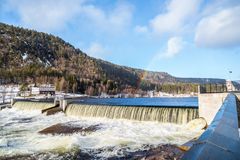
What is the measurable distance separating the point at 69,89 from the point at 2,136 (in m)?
110

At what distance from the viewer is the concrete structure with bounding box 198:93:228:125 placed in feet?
73.4

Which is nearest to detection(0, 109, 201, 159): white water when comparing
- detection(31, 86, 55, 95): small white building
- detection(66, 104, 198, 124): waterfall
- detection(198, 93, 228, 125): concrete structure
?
detection(66, 104, 198, 124): waterfall

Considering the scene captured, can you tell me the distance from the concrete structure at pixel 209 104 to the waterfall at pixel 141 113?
1177 millimetres

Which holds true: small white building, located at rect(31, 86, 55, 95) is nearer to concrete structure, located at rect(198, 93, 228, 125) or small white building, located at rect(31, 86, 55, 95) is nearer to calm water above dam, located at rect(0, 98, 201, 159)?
calm water above dam, located at rect(0, 98, 201, 159)

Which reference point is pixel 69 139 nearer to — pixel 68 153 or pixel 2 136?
pixel 68 153

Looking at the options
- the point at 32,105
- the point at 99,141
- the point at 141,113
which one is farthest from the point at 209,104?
the point at 32,105

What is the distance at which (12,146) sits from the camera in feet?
59.1

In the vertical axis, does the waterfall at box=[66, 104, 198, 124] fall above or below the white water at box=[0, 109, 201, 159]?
above

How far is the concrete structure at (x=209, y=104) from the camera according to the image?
73.4ft

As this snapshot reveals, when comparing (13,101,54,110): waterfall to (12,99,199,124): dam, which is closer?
(12,99,199,124): dam

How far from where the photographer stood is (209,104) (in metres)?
23.0

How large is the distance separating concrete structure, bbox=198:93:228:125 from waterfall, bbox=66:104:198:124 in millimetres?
1177

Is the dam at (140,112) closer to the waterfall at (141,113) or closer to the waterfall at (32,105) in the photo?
the waterfall at (141,113)

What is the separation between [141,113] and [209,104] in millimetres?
7488
